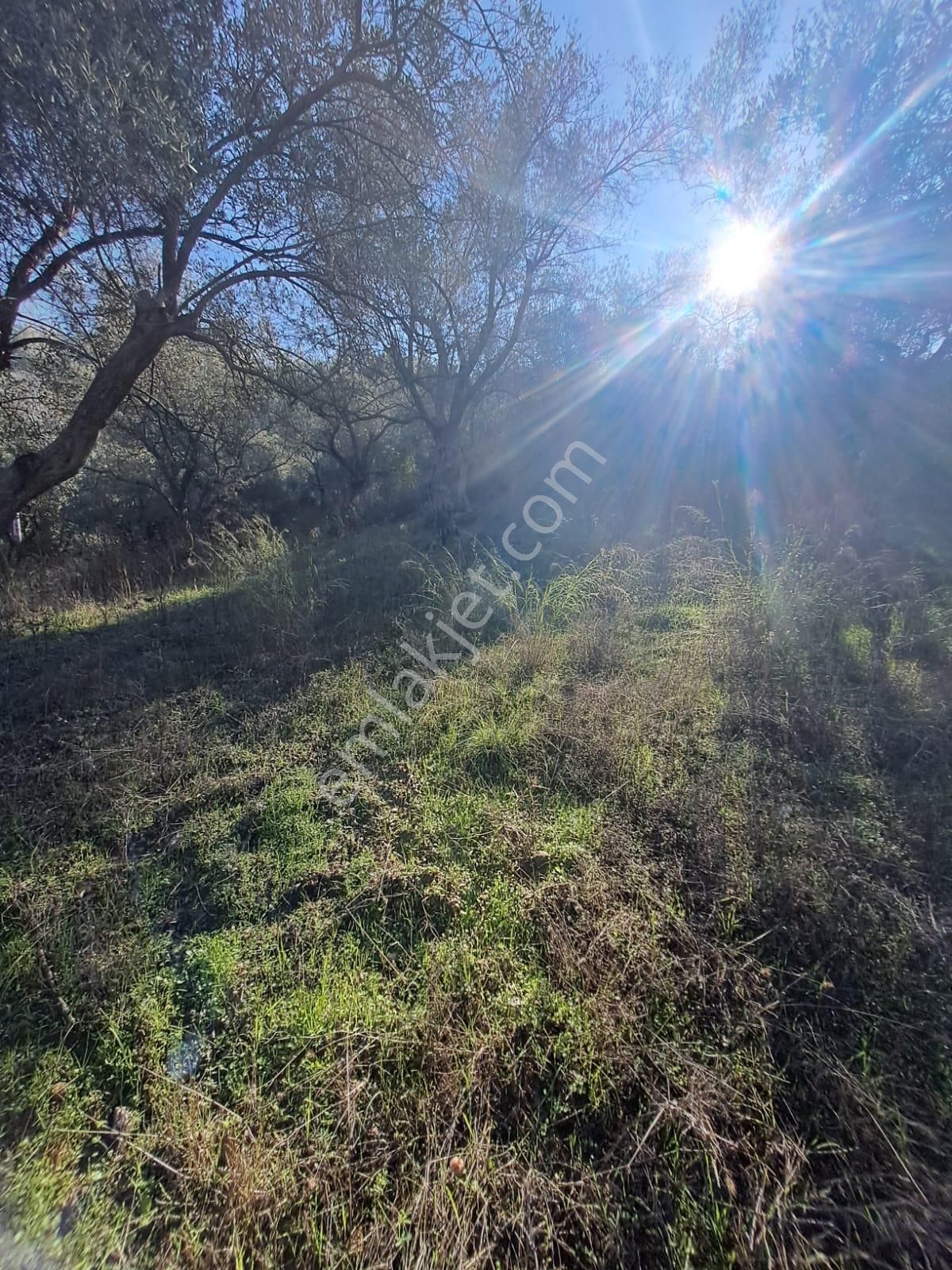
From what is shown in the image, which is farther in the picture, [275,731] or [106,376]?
[106,376]

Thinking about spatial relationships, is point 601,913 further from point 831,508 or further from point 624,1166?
point 831,508

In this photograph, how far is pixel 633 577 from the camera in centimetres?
472

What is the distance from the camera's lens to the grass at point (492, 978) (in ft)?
3.51

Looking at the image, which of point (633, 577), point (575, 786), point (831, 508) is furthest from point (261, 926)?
point (831, 508)

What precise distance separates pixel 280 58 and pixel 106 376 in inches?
106

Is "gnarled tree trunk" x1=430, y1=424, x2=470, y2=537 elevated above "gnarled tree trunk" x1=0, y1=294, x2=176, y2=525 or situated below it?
below

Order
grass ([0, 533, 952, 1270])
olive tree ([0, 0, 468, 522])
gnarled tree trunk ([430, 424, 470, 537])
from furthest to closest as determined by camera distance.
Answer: gnarled tree trunk ([430, 424, 470, 537]), olive tree ([0, 0, 468, 522]), grass ([0, 533, 952, 1270])

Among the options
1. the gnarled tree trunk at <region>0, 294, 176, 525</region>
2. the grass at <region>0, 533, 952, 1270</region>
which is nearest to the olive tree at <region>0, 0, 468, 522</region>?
the gnarled tree trunk at <region>0, 294, 176, 525</region>

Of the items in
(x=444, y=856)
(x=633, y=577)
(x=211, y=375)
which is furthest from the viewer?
(x=211, y=375)

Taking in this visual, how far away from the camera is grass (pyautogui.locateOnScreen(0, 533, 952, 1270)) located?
107 centimetres

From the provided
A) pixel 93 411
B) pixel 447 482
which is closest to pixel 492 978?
pixel 93 411

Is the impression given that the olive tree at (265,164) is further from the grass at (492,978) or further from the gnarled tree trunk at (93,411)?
the grass at (492,978)

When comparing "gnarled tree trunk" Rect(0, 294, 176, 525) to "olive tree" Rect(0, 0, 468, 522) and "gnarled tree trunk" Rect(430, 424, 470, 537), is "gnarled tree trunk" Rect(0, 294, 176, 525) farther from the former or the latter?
"gnarled tree trunk" Rect(430, 424, 470, 537)

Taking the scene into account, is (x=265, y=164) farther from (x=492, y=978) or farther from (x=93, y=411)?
(x=492, y=978)
